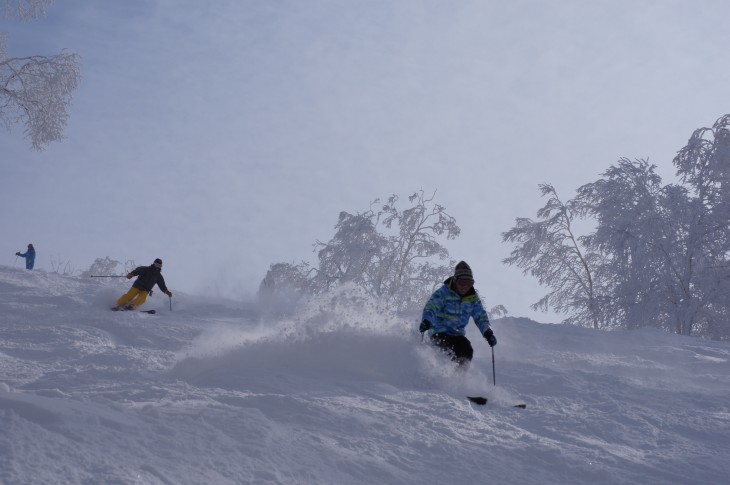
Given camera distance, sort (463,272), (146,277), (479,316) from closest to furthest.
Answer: (463,272), (479,316), (146,277)

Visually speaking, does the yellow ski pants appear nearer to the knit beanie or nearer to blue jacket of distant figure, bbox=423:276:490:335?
blue jacket of distant figure, bbox=423:276:490:335

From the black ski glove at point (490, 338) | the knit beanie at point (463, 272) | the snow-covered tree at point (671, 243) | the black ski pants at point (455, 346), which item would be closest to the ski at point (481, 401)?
the black ski pants at point (455, 346)

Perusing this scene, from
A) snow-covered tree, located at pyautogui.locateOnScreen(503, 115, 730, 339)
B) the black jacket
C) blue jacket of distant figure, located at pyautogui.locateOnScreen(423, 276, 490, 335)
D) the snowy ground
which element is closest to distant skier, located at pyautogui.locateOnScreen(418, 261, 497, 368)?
blue jacket of distant figure, located at pyautogui.locateOnScreen(423, 276, 490, 335)

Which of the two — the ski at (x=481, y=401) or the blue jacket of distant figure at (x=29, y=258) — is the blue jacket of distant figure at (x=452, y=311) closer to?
the ski at (x=481, y=401)

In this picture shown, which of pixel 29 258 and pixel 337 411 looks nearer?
pixel 337 411

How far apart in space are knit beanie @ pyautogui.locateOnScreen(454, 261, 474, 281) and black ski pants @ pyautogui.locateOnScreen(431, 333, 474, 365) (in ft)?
2.35

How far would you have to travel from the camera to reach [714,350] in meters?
11.3

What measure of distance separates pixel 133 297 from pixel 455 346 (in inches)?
373

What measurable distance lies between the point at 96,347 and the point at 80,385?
9.78ft

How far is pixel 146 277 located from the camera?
14.8 m

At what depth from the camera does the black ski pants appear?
7.38m

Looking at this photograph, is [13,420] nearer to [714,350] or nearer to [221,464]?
[221,464]

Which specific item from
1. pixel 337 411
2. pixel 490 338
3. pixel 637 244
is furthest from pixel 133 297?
pixel 637 244

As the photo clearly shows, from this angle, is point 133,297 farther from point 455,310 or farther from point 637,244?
point 637,244
